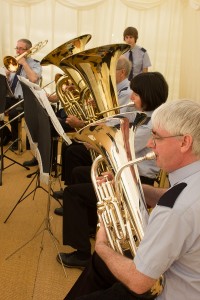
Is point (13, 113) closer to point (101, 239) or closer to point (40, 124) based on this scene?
point (40, 124)

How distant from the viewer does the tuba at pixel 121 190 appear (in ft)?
4.24

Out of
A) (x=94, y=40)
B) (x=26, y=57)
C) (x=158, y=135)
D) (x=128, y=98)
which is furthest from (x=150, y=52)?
(x=158, y=135)

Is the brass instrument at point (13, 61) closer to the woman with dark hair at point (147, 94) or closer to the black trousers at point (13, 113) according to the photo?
the black trousers at point (13, 113)

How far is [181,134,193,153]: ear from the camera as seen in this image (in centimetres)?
109

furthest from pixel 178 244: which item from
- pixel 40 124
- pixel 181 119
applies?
pixel 40 124

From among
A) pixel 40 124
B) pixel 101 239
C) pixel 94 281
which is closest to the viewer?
pixel 101 239

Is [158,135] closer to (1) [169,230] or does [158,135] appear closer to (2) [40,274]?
(1) [169,230]

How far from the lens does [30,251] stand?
7.73ft

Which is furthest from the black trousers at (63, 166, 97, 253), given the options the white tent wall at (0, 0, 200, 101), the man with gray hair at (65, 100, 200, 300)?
the white tent wall at (0, 0, 200, 101)

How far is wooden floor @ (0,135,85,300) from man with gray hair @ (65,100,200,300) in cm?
88

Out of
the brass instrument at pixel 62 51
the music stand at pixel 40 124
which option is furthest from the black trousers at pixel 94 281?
the brass instrument at pixel 62 51

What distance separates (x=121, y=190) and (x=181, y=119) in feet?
1.44

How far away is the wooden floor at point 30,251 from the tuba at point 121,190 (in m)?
0.74

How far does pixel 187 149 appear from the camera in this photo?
1103mm
